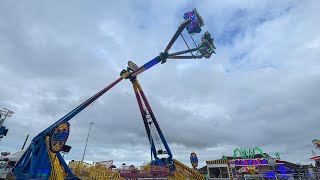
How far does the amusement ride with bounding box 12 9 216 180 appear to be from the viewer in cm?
1766

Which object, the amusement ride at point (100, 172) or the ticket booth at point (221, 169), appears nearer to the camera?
the amusement ride at point (100, 172)

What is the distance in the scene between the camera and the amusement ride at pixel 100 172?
1766cm

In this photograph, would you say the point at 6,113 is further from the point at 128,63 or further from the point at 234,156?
the point at 234,156

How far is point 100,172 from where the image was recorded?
17281 millimetres

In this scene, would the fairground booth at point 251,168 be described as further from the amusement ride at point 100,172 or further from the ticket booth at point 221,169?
the amusement ride at point 100,172

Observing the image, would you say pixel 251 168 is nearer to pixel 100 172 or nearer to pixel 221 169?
pixel 221 169

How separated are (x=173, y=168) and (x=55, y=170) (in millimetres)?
15638

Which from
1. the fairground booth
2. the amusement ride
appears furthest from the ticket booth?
the amusement ride

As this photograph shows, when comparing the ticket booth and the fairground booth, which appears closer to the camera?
the fairground booth

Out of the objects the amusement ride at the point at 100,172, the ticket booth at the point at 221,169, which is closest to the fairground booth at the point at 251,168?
the ticket booth at the point at 221,169

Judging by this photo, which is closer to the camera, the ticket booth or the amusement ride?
the amusement ride

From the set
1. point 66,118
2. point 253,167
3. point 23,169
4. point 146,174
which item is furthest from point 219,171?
point 23,169

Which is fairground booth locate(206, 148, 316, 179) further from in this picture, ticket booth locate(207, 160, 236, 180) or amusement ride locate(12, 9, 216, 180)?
amusement ride locate(12, 9, 216, 180)

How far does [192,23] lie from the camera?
25406 millimetres
